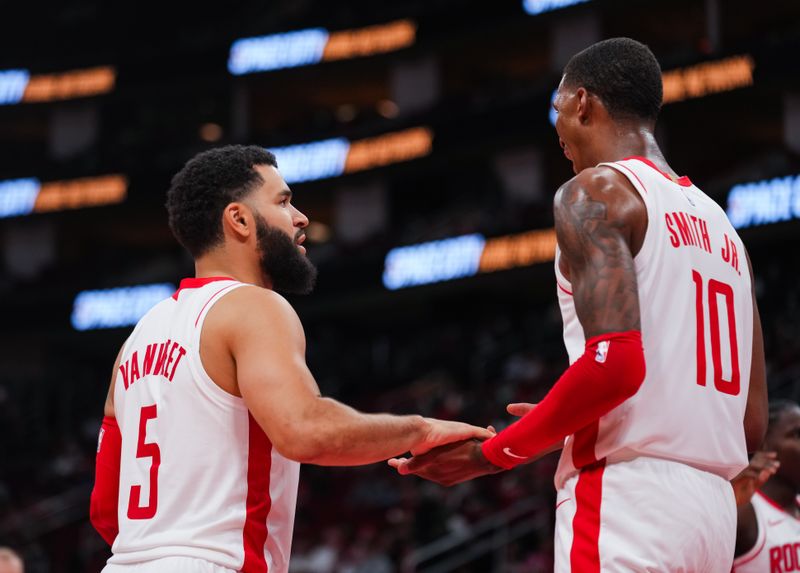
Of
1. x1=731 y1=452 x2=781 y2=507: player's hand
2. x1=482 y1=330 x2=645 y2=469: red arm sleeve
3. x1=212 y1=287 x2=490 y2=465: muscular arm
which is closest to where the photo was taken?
x1=482 y1=330 x2=645 y2=469: red arm sleeve

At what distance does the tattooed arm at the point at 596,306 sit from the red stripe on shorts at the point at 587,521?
0.05 metres

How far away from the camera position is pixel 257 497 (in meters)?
3.52

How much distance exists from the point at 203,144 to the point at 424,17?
740 cm

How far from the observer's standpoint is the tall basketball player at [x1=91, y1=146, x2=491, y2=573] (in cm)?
338

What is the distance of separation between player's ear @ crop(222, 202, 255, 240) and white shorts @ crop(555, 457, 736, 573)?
1405 millimetres

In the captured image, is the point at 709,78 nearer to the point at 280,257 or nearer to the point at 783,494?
the point at 783,494

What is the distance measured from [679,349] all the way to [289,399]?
1142 millimetres

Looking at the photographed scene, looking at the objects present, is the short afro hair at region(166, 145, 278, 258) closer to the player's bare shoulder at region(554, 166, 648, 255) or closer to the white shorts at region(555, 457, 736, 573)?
the player's bare shoulder at region(554, 166, 648, 255)

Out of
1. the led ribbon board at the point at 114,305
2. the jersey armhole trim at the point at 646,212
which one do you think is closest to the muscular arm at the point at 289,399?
the jersey armhole trim at the point at 646,212

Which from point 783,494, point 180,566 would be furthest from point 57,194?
point 180,566

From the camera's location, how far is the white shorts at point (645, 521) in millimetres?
3068

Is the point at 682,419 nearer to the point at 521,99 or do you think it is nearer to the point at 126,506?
the point at 126,506

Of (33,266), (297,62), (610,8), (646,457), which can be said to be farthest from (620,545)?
(33,266)

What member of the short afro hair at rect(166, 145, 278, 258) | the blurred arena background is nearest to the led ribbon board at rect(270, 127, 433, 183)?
the blurred arena background
